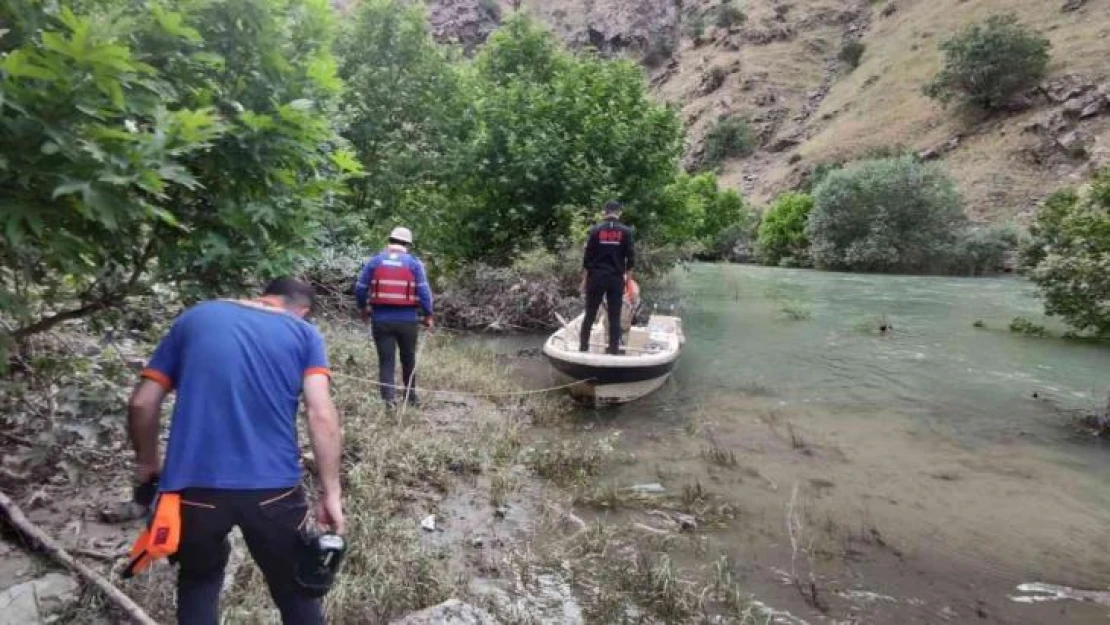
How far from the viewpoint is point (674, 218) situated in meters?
16.7

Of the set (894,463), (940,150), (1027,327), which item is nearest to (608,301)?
(894,463)

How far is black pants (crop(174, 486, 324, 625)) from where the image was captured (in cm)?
265

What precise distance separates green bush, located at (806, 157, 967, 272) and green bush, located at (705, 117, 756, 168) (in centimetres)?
3047

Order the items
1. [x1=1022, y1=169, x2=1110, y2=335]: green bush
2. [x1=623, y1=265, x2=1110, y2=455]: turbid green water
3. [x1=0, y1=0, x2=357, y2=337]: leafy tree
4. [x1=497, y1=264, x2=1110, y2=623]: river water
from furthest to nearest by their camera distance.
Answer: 1. [x1=623, y1=265, x2=1110, y2=455]: turbid green water
2. [x1=1022, y1=169, x2=1110, y2=335]: green bush
3. [x1=497, y1=264, x2=1110, y2=623]: river water
4. [x1=0, y1=0, x2=357, y2=337]: leafy tree

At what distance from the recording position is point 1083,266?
9.41 metres

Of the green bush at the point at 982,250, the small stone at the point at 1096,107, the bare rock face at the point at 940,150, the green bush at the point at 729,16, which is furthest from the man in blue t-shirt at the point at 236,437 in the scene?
the green bush at the point at 729,16

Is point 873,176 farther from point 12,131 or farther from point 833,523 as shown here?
point 12,131

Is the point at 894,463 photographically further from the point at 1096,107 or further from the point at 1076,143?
the point at 1096,107

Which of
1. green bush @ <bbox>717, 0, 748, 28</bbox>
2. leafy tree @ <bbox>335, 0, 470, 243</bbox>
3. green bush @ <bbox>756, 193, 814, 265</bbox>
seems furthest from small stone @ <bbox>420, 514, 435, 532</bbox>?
green bush @ <bbox>717, 0, 748, 28</bbox>

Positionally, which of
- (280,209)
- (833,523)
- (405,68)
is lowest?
(833,523)

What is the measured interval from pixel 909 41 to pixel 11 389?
71.9 meters

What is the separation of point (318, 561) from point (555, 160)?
13.3 meters

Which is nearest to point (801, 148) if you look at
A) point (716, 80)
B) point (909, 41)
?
point (909, 41)

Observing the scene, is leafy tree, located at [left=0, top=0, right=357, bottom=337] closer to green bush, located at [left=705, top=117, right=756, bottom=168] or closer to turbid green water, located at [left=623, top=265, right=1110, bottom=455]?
turbid green water, located at [left=623, top=265, right=1110, bottom=455]
